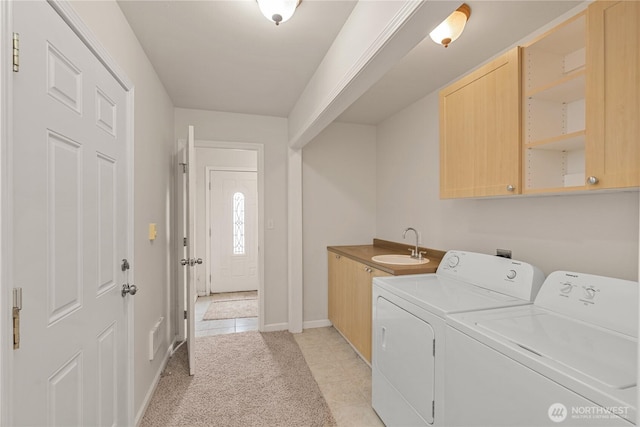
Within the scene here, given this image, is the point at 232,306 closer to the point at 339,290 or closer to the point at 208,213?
the point at 208,213

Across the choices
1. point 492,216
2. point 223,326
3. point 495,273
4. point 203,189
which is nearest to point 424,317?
point 495,273

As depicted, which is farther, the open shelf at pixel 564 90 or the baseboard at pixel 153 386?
the baseboard at pixel 153 386

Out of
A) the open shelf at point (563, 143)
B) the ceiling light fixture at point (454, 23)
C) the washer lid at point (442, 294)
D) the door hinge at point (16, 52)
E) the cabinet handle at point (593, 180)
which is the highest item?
the ceiling light fixture at point (454, 23)

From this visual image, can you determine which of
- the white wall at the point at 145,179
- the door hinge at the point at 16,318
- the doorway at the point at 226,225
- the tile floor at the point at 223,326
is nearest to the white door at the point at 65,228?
the door hinge at the point at 16,318

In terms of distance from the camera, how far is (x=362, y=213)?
3588mm

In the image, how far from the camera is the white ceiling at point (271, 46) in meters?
1.58

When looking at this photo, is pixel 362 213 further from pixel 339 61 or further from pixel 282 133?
pixel 339 61

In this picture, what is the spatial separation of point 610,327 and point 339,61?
174cm

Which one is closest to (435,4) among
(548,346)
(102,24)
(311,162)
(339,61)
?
(339,61)

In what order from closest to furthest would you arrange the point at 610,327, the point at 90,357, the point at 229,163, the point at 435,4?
1. the point at 435,4
2. the point at 610,327
3. the point at 90,357
4. the point at 229,163

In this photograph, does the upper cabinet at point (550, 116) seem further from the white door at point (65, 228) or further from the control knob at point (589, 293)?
the white door at point (65, 228)

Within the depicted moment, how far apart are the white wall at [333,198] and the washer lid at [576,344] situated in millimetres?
2330

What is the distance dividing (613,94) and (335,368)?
2.44 m

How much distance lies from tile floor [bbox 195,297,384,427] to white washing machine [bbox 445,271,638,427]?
33.3 inches
